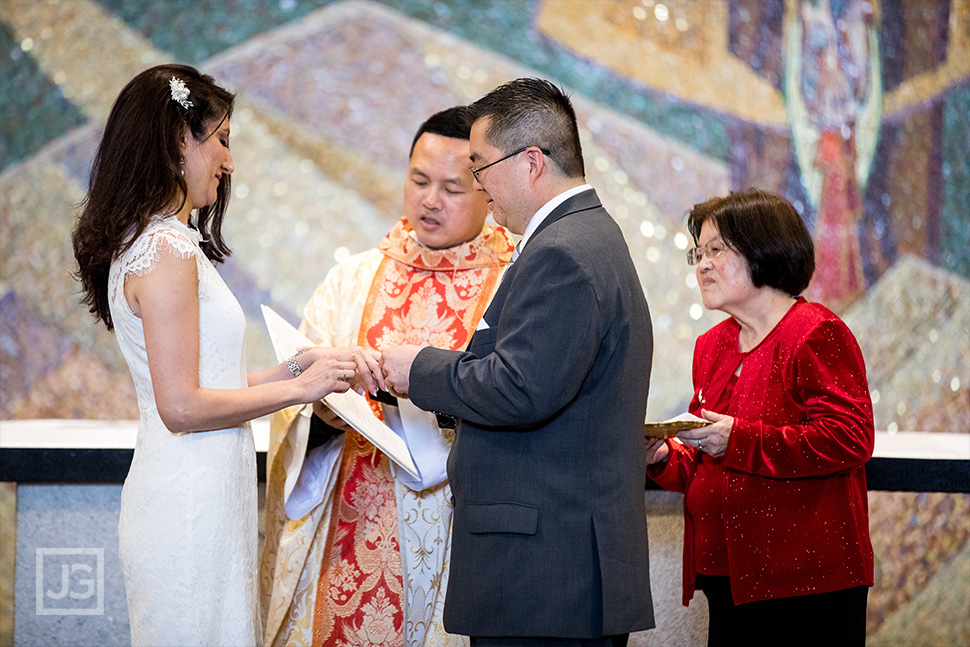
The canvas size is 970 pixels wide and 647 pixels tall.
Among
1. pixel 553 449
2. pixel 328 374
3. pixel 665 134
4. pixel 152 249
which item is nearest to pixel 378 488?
pixel 328 374

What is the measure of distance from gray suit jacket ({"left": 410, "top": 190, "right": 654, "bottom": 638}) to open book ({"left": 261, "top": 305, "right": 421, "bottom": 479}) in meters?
0.27

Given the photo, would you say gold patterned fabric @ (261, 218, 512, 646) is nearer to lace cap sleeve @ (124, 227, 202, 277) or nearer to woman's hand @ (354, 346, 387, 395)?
woman's hand @ (354, 346, 387, 395)

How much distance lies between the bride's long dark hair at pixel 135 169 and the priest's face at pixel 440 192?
73 centimetres

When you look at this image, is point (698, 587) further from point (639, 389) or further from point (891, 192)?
point (891, 192)

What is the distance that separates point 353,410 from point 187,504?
41 cm

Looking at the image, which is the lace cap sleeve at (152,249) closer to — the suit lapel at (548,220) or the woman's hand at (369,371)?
the woman's hand at (369,371)

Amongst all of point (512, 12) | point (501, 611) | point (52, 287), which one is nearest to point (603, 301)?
point (501, 611)

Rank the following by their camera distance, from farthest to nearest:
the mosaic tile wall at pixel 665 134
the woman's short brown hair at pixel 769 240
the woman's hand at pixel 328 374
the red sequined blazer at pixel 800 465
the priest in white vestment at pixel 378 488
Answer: the mosaic tile wall at pixel 665 134
the priest in white vestment at pixel 378 488
the woman's short brown hair at pixel 769 240
the red sequined blazer at pixel 800 465
the woman's hand at pixel 328 374

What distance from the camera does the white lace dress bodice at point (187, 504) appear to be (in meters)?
1.68

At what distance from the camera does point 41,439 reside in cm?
256

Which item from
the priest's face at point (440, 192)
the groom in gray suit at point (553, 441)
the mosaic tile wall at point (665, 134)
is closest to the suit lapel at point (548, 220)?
the groom in gray suit at point (553, 441)

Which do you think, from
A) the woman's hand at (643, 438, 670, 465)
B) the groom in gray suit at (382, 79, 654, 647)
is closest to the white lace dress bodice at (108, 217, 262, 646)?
the groom in gray suit at (382, 79, 654, 647)

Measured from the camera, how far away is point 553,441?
1.66 meters

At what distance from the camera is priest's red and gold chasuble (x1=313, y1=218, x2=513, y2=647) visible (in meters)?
2.29
